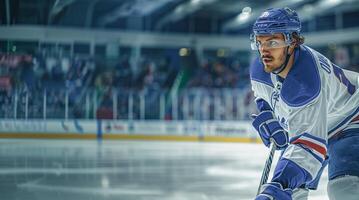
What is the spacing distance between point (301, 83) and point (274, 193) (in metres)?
0.41

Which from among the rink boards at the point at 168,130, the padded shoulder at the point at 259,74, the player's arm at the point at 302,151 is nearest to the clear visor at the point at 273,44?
the player's arm at the point at 302,151

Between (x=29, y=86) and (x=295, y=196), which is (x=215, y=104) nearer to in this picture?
(x=29, y=86)

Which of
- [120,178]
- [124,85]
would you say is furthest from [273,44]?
[124,85]

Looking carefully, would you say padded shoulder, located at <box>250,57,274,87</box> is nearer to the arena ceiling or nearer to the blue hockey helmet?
the blue hockey helmet

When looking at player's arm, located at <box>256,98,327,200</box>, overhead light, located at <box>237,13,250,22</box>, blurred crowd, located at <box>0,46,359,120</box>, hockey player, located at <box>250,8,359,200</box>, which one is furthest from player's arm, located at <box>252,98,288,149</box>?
overhead light, located at <box>237,13,250,22</box>

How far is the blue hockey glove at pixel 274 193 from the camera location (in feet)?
4.67

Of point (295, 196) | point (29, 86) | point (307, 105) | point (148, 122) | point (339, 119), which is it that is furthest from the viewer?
point (148, 122)

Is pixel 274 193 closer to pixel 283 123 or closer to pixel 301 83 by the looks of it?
pixel 301 83

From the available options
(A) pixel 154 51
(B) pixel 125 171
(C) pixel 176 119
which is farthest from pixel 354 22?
(B) pixel 125 171

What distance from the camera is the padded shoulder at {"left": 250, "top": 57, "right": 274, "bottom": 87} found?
2.03 meters

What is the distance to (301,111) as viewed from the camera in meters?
1.59

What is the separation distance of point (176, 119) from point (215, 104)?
2.93 ft

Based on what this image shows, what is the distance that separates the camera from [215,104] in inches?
380

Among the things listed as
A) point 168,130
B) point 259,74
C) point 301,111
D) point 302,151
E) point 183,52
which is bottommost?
point 168,130
